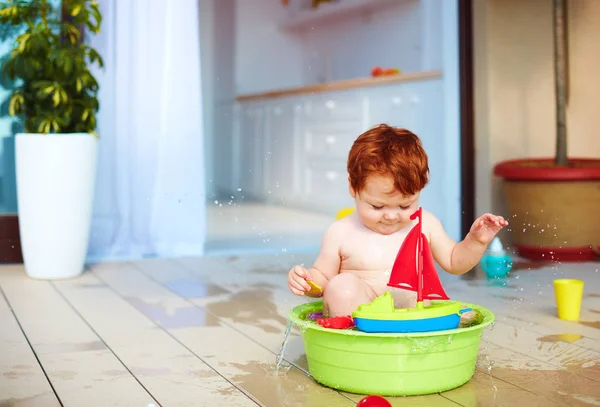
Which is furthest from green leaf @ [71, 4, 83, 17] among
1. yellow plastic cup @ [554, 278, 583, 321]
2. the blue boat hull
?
the blue boat hull

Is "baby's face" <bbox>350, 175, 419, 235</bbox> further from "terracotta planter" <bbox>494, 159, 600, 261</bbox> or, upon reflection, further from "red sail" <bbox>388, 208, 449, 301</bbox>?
"terracotta planter" <bbox>494, 159, 600, 261</bbox>

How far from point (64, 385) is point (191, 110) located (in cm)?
Answer: 205

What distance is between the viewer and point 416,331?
149 cm

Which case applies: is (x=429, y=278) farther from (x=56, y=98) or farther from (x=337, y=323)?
(x=56, y=98)

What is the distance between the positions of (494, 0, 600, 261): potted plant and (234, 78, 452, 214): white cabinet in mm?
537

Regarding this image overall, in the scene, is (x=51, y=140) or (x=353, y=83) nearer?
(x=51, y=140)

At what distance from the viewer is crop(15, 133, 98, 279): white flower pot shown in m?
2.93

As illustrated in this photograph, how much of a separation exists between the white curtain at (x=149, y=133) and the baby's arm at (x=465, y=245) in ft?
6.38

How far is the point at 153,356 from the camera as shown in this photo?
190cm

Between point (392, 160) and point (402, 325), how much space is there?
312mm

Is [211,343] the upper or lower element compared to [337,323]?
lower

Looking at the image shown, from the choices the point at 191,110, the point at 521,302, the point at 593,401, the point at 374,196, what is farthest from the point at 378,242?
the point at 191,110

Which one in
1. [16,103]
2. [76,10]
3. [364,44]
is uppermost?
[364,44]

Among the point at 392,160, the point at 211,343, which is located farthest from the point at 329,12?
the point at 392,160
